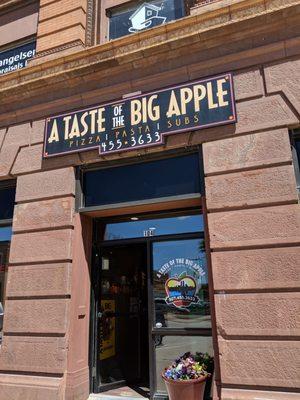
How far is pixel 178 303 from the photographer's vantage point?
20.3 feet

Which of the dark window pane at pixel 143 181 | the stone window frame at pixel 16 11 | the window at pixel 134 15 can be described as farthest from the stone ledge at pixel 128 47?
the dark window pane at pixel 143 181

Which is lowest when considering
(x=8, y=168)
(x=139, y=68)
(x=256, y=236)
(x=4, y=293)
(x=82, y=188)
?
(x=4, y=293)

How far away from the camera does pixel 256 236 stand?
5406 mm

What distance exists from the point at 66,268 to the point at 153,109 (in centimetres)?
321

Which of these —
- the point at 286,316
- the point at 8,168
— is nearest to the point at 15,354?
the point at 8,168

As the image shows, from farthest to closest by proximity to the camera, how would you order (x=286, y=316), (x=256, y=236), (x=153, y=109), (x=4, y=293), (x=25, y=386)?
(x=4, y=293), (x=153, y=109), (x=25, y=386), (x=256, y=236), (x=286, y=316)

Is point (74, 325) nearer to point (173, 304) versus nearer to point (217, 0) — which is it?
point (173, 304)

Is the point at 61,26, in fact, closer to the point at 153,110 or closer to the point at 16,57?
the point at 16,57

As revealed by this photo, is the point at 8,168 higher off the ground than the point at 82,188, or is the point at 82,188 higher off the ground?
the point at 8,168

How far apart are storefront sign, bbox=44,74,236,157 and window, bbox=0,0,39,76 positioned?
2.71m

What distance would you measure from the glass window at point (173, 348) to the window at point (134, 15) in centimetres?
625

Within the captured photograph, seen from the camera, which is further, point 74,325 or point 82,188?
point 82,188

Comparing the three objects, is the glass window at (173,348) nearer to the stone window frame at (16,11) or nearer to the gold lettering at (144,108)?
the gold lettering at (144,108)

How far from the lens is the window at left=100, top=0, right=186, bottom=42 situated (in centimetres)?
801
